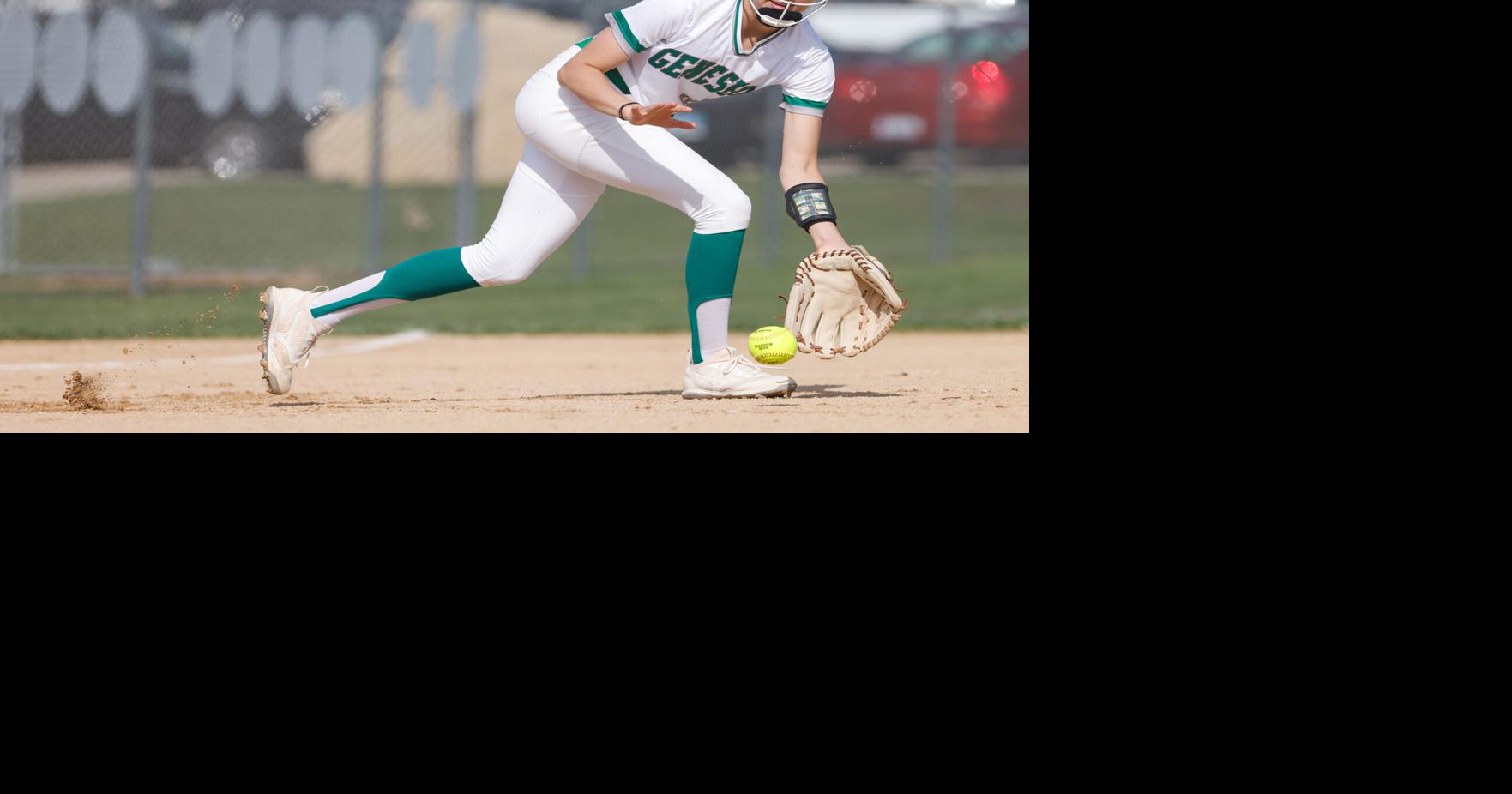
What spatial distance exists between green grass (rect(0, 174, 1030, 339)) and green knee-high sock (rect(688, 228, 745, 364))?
358 centimetres

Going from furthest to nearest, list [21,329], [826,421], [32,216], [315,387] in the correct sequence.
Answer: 1. [32,216]
2. [21,329]
3. [315,387]
4. [826,421]

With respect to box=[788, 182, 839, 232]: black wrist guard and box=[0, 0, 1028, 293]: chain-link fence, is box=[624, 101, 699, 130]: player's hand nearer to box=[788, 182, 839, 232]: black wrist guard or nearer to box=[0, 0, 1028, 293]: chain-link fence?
box=[788, 182, 839, 232]: black wrist guard

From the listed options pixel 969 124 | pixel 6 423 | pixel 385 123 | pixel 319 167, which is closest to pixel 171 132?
pixel 319 167

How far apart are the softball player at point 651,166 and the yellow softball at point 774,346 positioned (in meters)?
0.24

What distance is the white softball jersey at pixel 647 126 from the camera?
4.80 metres

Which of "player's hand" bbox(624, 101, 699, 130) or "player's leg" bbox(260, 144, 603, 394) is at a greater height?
"player's hand" bbox(624, 101, 699, 130)

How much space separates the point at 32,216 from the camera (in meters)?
15.4

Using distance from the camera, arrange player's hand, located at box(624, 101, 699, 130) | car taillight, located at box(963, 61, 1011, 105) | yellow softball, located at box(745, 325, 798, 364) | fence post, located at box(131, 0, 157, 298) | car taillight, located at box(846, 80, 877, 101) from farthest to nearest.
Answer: car taillight, located at box(846, 80, 877, 101), car taillight, located at box(963, 61, 1011, 105), fence post, located at box(131, 0, 157, 298), yellow softball, located at box(745, 325, 798, 364), player's hand, located at box(624, 101, 699, 130)

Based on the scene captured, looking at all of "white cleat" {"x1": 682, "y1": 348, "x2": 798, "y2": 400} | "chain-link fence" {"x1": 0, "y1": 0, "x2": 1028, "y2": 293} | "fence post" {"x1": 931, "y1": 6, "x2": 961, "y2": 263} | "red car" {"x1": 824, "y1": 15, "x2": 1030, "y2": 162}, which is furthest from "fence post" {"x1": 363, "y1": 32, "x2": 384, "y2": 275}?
"white cleat" {"x1": 682, "y1": 348, "x2": 798, "y2": 400}

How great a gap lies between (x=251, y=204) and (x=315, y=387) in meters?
10.9

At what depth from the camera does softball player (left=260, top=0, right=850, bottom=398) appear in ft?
15.8

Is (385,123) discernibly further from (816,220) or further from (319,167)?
(816,220)

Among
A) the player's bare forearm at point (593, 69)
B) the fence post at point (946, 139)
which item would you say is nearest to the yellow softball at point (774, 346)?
the player's bare forearm at point (593, 69)

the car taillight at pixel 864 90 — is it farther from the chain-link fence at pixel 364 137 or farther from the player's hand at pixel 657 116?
the player's hand at pixel 657 116
